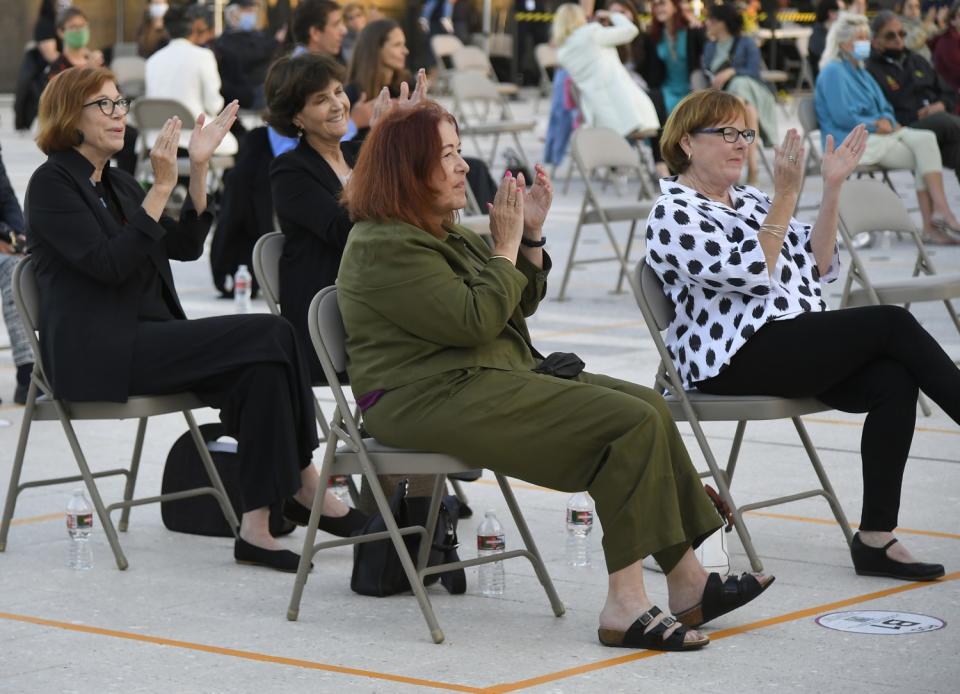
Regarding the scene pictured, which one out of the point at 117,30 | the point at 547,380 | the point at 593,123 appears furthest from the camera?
the point at 117,30

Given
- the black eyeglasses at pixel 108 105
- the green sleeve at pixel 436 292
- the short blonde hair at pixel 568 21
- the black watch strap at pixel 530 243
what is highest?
the black eyeglasses at pixel 108 105

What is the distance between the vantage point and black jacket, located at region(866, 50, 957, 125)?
40.5 ft

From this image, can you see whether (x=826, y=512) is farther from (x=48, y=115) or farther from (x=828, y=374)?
(x=48, y=115)

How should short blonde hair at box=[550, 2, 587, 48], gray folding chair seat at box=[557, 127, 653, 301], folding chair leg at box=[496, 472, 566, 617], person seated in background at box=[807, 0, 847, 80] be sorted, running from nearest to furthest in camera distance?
folding chair leg at box=[496, 472, 566, 617] < gray folding chair seat at box=[557, 127, 653, 301] < short blonde hair at box=[550, 2, 587, 48] < person seated in background at box=[807, 0, 847, 80]

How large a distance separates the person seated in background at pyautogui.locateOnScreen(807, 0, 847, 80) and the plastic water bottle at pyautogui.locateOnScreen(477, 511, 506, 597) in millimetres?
16277

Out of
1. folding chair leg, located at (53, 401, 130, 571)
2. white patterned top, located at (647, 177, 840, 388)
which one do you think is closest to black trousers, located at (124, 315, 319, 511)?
folding chair leg, located at (53, 401, 130, 571)

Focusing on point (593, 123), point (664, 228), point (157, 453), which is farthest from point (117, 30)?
point (664, 228)

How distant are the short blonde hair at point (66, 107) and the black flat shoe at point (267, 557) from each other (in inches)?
52.8

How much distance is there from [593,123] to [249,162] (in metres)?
6.27

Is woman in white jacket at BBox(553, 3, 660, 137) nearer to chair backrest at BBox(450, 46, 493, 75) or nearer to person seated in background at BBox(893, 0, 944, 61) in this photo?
person seated in background at BBox(893, 0, 944, 61)

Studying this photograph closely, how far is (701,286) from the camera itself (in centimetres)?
494

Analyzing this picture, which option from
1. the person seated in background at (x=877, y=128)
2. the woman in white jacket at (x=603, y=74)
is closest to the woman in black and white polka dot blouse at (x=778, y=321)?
the person seated in background at (x=877, y=128)

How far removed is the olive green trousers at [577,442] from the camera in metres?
4.09

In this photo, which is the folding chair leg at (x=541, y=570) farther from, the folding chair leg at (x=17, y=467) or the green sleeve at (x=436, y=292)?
the folding chair leg at (x=17, y=467)
